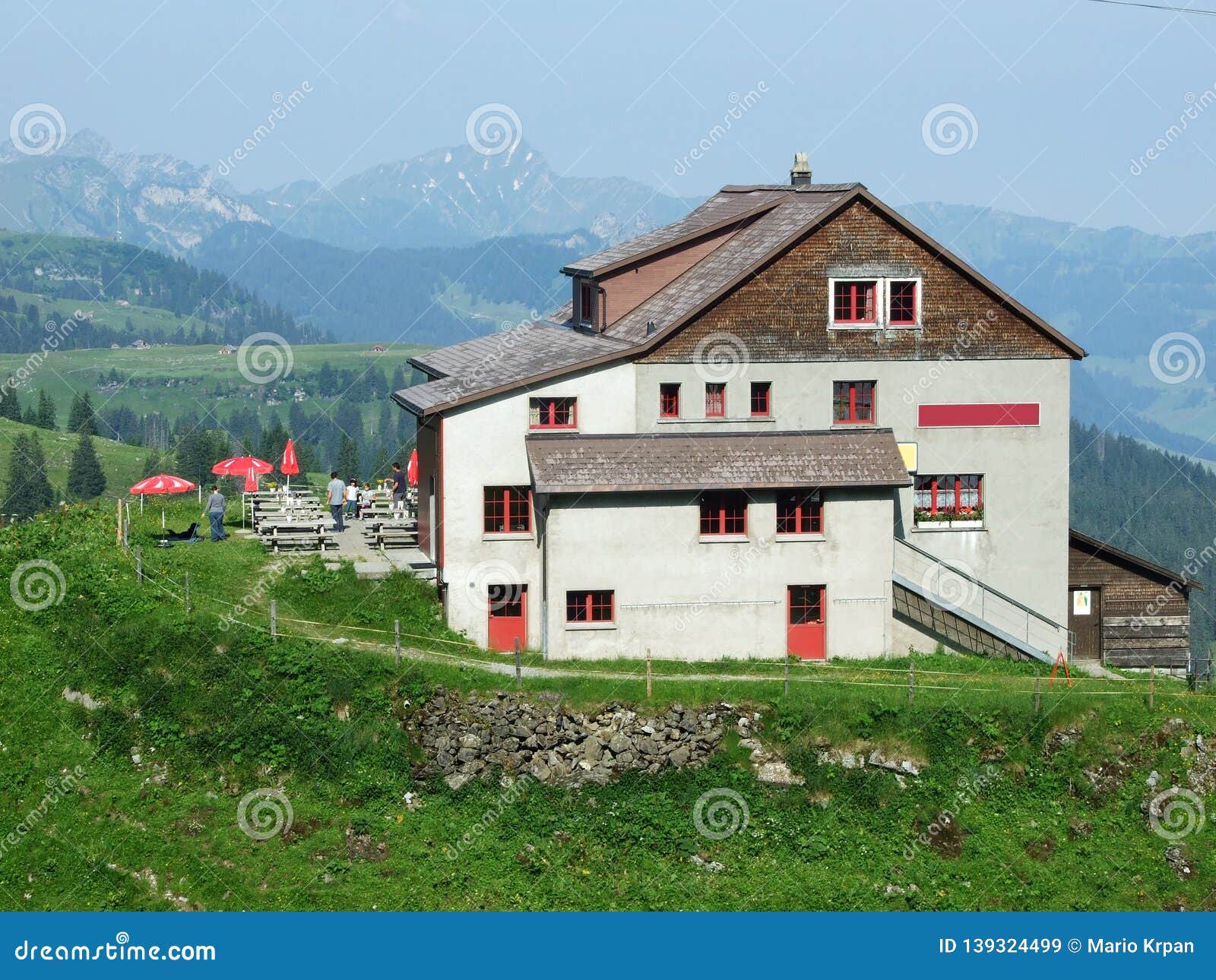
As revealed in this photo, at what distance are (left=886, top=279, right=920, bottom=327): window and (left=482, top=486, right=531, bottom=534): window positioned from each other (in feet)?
36.3

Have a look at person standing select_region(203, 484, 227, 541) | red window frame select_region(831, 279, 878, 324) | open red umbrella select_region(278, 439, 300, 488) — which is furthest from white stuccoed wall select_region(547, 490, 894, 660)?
open red umbrella select_region(278, 439, 300, 488)

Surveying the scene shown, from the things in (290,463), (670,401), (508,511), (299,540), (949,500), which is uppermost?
(670,401)

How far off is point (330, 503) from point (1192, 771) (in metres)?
26.0

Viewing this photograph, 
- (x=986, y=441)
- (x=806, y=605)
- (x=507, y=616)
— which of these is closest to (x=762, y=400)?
(x=806, y=605)

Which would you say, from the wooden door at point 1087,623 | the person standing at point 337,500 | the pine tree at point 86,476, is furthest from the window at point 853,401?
the pine tree at point 86,476

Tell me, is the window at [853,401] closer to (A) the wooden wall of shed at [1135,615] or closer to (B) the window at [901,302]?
(B) the window at [901,302]

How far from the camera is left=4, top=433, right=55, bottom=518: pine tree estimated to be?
449 ft

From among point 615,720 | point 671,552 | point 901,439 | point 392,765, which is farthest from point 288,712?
point 901,439

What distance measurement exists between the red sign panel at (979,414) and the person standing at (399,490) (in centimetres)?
1598

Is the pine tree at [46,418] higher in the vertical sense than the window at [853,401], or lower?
higher

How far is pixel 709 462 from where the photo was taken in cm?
4316

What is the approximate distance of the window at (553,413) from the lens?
1721 inches

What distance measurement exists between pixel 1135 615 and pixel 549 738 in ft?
64.8

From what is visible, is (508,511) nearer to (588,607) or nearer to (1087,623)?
(588,607)
